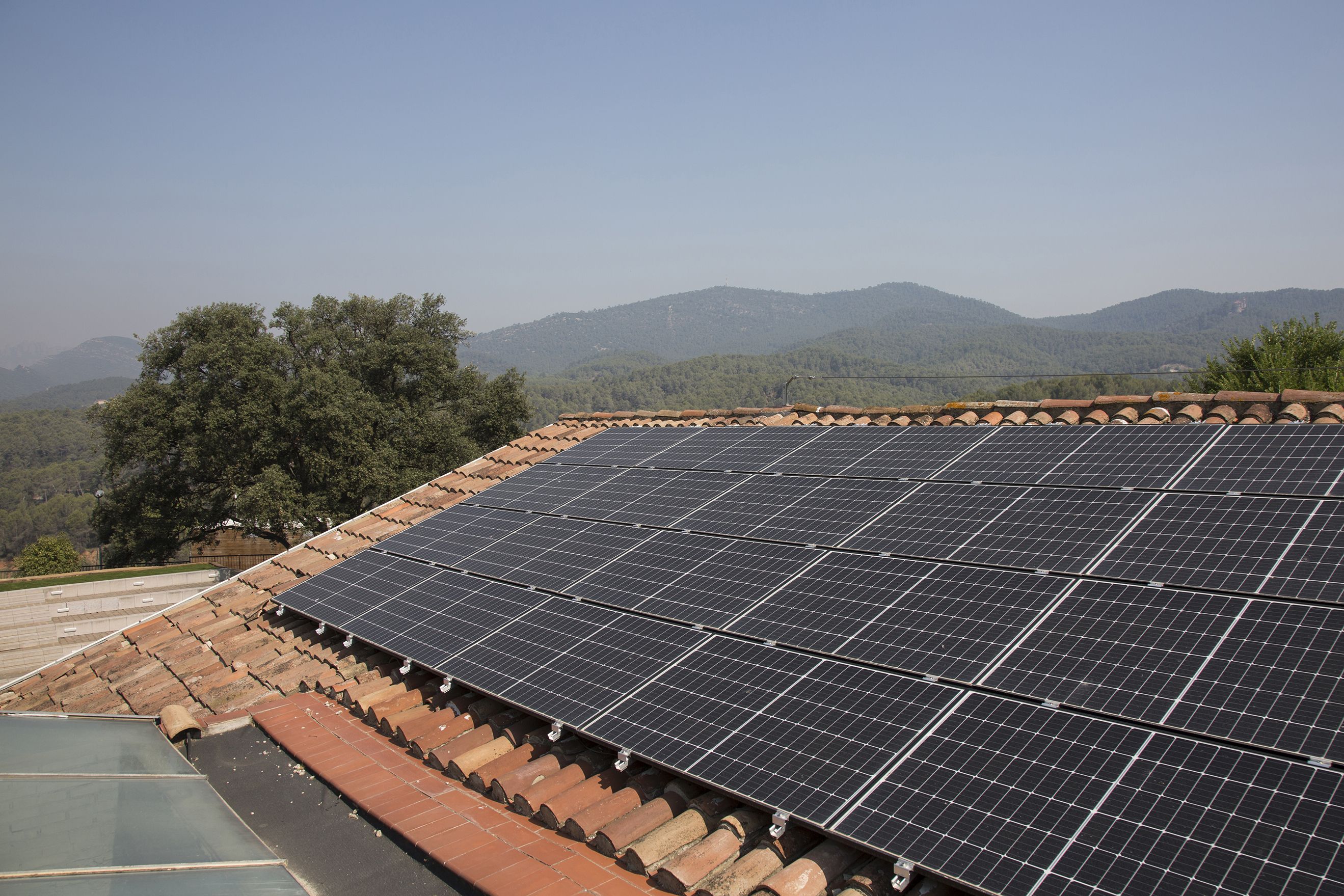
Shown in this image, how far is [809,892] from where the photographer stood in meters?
5.74

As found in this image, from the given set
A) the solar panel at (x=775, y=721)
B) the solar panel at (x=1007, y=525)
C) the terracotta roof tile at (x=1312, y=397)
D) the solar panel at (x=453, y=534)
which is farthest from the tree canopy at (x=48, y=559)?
the terracotta roof tile at (x=1312, y=397)

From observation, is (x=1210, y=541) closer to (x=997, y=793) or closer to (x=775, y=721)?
(x=997, y=793)

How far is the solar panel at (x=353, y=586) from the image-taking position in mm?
12281

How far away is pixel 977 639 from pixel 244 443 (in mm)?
40276

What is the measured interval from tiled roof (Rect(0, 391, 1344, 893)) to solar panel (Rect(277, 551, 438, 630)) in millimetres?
435

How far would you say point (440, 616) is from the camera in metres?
11.1

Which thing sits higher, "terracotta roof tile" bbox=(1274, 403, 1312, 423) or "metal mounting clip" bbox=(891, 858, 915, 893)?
"terracotta roof tile" bbox=(1274, 403, 1312, 423)

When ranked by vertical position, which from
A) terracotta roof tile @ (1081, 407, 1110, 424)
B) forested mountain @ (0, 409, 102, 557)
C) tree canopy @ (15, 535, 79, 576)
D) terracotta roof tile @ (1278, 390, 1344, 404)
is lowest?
forested mountain @ (0, 409, 102, 557)

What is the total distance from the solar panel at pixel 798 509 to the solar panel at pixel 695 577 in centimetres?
34

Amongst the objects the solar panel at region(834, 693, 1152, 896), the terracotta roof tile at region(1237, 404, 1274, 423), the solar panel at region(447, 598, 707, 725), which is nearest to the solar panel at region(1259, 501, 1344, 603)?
the solar panel at region(834, 693, 1152, 896)

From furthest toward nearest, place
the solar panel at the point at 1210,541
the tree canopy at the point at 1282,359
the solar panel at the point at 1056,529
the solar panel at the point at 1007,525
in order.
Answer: the tree canopy at the point at 1282,359 < the solar panel at the point at 1007,525 < the solar panel at the point at 1056,529 < the solar panel at the point at 1210,541

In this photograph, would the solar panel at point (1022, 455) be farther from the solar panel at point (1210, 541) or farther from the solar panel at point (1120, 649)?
the solar panel at point (1120, 649)

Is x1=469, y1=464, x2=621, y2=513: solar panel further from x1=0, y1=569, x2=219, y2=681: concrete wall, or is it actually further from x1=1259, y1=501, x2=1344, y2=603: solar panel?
x1=0, y1=569, x2=219, y2=681: concrete wall

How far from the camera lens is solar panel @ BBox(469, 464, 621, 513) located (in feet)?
48.3
